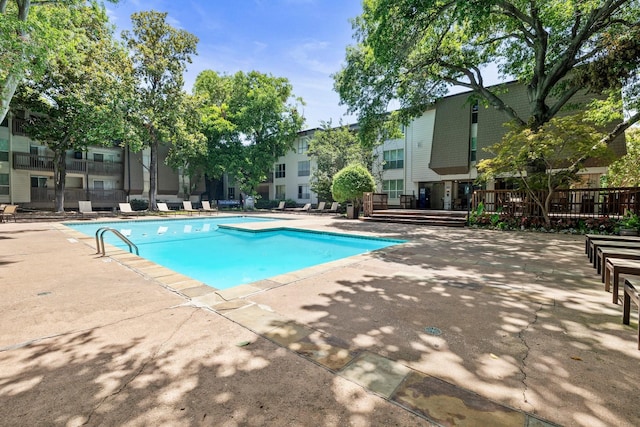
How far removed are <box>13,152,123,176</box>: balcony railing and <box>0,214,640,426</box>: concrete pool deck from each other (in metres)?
23.5

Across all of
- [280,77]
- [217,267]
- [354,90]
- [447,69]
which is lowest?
[217,267]

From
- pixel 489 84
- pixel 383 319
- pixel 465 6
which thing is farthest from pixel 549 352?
pixel 489 84

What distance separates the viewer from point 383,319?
10.0 ft

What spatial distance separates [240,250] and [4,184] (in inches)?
903

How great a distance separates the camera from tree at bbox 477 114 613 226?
31.0 feet

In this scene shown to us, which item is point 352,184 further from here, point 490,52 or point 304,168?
point 304,168

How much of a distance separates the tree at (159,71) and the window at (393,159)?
16011 mm

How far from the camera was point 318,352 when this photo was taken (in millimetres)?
2377

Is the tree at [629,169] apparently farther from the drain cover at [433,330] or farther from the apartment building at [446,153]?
the drain cover at [433,330]

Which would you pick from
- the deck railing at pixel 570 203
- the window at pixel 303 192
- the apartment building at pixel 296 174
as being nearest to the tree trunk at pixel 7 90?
the deck railing at pixel 570 203

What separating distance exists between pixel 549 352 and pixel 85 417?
11.1 ft

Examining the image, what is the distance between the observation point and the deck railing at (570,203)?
10.1 meters

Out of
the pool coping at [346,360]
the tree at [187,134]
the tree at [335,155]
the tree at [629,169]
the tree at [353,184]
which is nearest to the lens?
the pool coping at [346,360]

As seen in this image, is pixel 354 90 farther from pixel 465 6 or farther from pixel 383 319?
pixel 383 319
